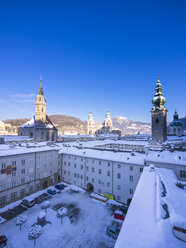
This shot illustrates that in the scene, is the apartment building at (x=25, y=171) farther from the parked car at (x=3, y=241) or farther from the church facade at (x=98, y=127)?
the church facade at (x=98, y=127)

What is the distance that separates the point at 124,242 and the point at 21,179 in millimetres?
28680

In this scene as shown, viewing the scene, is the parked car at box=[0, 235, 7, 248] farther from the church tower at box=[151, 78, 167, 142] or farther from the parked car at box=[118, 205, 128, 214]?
the church tower at box=[151, 78, 167, 142]

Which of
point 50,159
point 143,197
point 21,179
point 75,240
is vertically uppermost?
point 143,197

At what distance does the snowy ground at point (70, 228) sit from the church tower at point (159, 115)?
39.2 meters

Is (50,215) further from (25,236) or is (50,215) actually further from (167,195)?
(167,195)

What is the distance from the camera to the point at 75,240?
1819 centimetres

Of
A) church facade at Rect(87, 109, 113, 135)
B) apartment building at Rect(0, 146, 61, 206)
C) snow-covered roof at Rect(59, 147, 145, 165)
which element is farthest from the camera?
church facade at Rect(87, 109, 113, 135)

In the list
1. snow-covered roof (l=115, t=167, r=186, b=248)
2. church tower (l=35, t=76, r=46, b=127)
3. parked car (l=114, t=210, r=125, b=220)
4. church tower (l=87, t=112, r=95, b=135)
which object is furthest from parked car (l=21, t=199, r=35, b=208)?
church tower (l=87, t=112, r=95, b=135)

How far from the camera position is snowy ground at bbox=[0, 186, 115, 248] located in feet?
57.9

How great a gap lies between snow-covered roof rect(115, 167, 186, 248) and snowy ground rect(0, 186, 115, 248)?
11.5m

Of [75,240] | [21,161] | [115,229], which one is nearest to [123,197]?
[115,229]

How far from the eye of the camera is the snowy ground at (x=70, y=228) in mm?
17656

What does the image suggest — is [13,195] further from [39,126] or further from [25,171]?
[39,126]

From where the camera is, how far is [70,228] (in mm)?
20250
